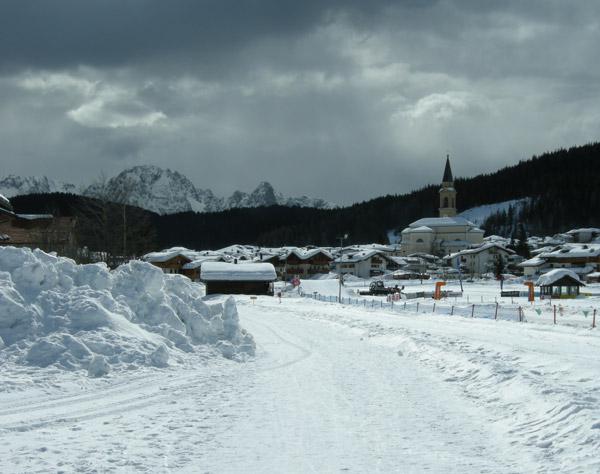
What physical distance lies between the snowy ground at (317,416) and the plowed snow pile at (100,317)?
658 millimetres

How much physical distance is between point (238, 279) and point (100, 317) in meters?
58.4

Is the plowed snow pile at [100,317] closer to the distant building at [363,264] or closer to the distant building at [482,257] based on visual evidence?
the distant building at [363,264]

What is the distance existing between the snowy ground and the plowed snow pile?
25.9 inches

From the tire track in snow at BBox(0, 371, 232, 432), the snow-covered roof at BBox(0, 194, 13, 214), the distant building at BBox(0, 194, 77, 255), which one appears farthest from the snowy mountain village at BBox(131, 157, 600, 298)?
the tire track in snow at BBox(0, 371, 232, 432)

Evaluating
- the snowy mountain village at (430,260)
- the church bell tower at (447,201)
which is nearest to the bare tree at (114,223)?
the snowy mountain village at (430,260)

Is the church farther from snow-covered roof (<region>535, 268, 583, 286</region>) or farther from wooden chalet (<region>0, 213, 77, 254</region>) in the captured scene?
wooden chalet (<region>0, 213, 77, 254</region>)

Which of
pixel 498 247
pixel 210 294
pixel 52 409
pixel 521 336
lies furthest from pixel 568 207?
pixel 52 409

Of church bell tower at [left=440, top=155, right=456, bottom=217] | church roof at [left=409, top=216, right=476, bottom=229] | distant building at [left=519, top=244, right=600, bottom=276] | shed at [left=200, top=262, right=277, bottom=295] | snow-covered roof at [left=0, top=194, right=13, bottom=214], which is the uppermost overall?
church bell tower at [left=440, top=155, right=456, bottom=217]

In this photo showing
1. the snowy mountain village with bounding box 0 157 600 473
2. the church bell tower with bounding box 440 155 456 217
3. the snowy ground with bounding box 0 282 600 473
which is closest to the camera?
the snowy ground with bounding box 0 282 600 473

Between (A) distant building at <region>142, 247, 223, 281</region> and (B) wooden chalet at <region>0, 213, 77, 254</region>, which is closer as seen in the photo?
(B) wooden chalet at <region>0, 213, 77, 254</region>

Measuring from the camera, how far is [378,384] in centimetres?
1278

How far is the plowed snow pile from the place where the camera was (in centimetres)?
1262

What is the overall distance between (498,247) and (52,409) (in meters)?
127

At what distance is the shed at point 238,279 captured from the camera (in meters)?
72.0
